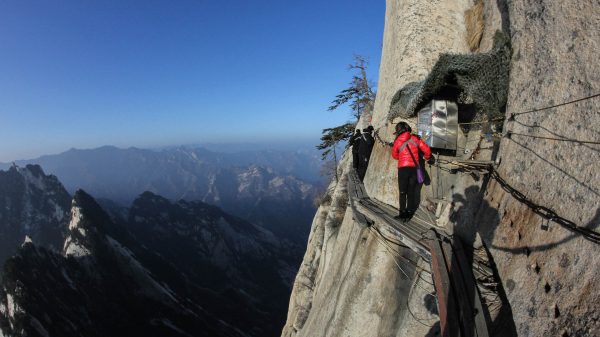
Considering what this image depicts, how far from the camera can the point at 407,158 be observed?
33.6ft

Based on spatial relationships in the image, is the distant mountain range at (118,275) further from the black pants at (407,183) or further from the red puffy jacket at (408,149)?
the red puffy jacket at (408,149)

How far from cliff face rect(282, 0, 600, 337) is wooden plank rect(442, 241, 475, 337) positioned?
84 cm

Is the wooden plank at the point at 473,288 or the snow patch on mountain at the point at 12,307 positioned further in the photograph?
the snow patch on mountain at the point at 12,307

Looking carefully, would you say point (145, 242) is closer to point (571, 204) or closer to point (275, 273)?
point (275, 273)

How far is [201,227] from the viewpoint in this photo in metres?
196

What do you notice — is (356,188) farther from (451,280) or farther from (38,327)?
(38,327)

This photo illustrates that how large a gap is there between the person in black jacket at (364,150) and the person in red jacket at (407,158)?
5.44m

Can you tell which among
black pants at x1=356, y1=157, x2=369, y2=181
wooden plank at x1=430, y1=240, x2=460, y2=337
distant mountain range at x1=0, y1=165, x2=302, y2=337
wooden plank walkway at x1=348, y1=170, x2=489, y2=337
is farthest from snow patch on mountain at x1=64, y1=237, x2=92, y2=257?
wooden plank at x1=430, y1=240, x2=460, y2=337

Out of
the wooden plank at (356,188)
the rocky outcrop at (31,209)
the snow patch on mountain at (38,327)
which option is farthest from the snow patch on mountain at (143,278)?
the wooden plank at (356,188)

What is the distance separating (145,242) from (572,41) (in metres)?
206

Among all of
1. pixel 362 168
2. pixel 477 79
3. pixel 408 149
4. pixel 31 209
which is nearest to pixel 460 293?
pixel 408 149

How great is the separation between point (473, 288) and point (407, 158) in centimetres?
413

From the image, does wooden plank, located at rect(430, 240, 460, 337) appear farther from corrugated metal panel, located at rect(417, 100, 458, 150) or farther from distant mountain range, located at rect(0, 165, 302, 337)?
distant mountain range, located at rect(0, 165, 302, 337)

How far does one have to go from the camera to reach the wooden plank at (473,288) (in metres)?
6.95
